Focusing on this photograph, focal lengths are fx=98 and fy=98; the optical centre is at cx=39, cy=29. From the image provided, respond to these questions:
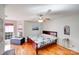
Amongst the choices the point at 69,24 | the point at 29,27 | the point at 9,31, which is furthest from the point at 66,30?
the point at 9,31

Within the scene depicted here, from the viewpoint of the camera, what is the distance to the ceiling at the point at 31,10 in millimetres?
1571

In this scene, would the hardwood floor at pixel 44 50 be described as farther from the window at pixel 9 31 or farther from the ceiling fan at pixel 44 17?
the ceiling fan at pixel 44 17

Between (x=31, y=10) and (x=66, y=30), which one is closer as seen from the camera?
(x=31, y=10)

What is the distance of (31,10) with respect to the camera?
5.43ft

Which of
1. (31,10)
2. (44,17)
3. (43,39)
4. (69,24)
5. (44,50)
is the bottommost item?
(44,50)

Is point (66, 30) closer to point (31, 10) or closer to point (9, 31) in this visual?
point (31, 10)

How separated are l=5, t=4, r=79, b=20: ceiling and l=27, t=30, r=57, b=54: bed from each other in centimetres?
38

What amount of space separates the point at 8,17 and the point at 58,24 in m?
0.93

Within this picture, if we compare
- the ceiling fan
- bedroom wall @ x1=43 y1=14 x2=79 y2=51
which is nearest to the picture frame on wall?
bedroom wall @ x1=43 y1=14 x2=79 y2=51

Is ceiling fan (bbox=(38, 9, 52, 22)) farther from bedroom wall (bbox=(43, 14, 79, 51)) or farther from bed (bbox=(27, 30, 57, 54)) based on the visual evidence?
bed (bbox=(27, 30, 57, 54))

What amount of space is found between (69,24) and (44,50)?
25.6 inches
